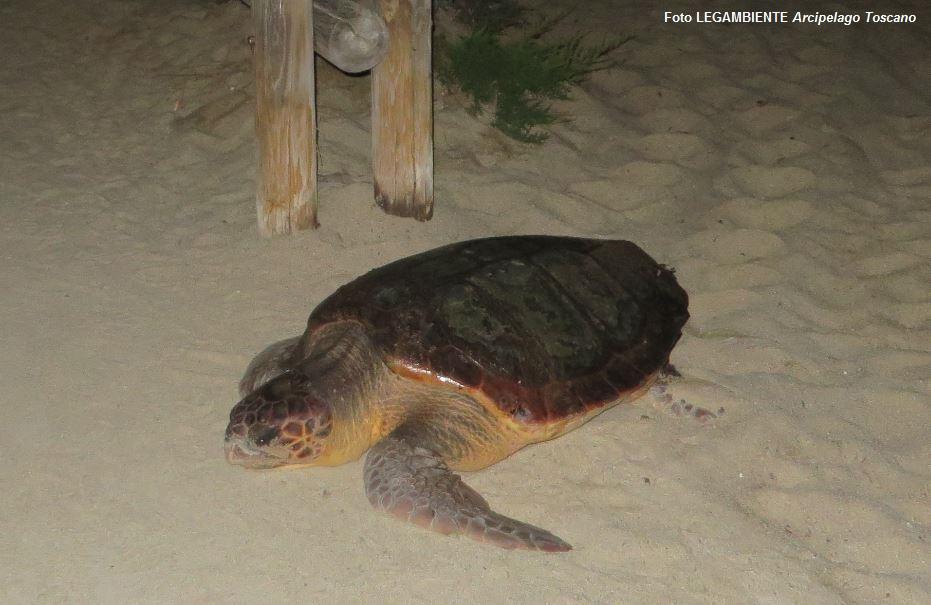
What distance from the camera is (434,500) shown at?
7.52ft

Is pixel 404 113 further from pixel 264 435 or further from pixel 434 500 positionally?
pixel 434 500

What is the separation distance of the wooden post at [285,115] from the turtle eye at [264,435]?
4.50 ft

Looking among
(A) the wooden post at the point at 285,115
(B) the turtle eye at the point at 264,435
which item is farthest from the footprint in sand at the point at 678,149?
(B) the turtle eye at the point at 264,435

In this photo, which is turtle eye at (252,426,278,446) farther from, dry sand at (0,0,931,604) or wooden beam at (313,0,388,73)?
wooden beam at (313,0,388,73)

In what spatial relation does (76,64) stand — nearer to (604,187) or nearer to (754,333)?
(604,187)

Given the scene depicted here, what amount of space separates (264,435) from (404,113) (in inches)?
65.3

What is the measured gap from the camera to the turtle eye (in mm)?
2312

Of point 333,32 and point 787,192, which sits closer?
point 333,32

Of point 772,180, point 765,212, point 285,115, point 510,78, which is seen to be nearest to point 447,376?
point 285,115

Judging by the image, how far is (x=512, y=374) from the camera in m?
2.53

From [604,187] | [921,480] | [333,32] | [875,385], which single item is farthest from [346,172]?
[921,480]

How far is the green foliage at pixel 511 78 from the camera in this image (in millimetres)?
4555

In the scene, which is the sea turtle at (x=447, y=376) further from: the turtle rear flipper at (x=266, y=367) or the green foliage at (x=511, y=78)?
the green foliage at (x=511, y=78)

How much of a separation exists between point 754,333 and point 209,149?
2801mm
